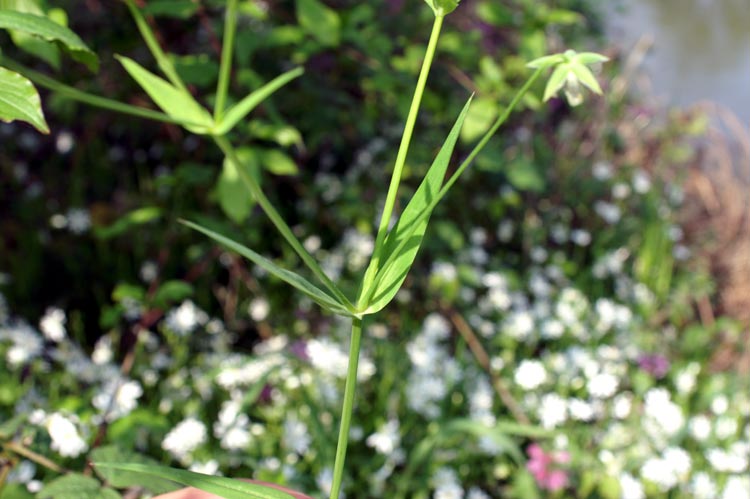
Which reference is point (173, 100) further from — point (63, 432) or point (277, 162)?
point (277, 162)

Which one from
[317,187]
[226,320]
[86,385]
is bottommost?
[86,385]

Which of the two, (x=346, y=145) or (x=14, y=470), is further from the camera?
(x=346, y=145)

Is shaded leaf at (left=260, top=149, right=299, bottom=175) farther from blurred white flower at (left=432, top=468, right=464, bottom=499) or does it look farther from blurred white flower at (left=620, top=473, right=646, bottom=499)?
blurred white flower at (left=620, top=473, right=646, bottom=499)

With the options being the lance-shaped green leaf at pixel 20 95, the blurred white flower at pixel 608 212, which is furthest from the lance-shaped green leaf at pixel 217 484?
the blurred white flower at pixel 608 212

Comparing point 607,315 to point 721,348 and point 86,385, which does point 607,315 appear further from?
point 86,385

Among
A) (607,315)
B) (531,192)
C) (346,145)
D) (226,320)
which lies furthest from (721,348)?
(226,320)

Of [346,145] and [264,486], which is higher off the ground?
[346,145]
